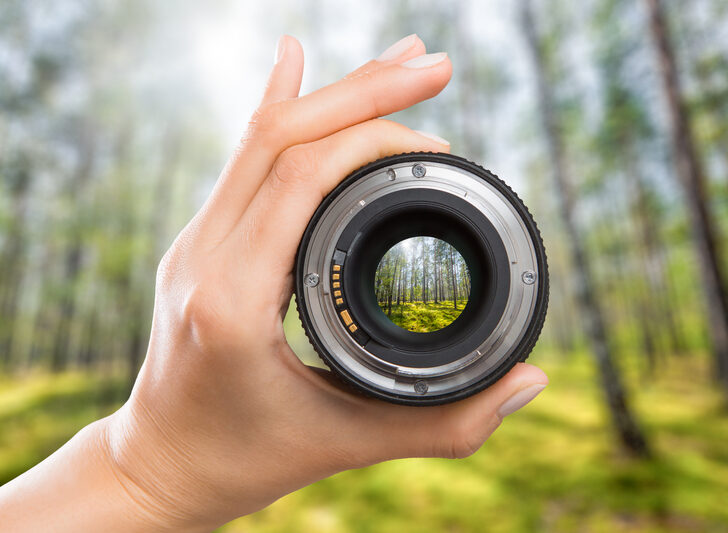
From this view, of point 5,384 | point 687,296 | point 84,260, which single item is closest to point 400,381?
point 5,384

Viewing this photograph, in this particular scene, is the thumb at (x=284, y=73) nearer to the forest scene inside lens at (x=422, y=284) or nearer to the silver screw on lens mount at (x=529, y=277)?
the forest scene inside lens at (x=422, y=284)

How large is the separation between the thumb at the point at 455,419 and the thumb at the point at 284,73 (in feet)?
1.75

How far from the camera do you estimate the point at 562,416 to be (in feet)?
19.9

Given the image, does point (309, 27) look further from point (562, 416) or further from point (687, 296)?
point (687, 296)

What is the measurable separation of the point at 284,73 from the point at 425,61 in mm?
237

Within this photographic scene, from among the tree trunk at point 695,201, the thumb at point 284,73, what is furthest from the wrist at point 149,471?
the tree trunk at point 695,201

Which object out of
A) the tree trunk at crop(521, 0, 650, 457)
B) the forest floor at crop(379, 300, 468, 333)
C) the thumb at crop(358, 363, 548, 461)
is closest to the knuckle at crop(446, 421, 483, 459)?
the thumb at crop(358, 363, 548, 461)

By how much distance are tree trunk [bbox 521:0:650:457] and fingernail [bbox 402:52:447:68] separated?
398cm

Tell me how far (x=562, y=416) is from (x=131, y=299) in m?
7.01

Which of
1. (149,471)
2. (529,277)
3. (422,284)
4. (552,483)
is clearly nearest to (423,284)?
(422,284)

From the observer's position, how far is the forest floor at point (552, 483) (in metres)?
4.46

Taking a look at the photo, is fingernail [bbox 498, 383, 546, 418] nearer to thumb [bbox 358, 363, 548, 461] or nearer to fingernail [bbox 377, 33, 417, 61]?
thumb [bbox 358, 363, 548, 461]

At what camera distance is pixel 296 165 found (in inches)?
29.4

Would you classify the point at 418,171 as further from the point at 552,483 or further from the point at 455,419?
the point at 552,483
